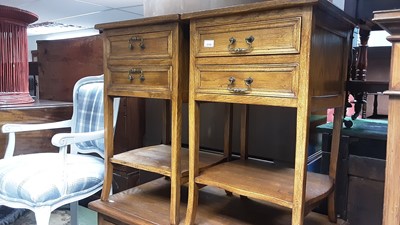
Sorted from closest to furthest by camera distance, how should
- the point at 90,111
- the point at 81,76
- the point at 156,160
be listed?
the point at 156,160
the point at 90,111
the point at 81,76

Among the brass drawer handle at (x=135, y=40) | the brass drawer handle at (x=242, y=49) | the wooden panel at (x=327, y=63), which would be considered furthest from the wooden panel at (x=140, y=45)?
the wooden panel at (x=327, y=63)

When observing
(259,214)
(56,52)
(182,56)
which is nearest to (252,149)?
(259,214)

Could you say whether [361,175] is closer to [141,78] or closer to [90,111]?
[141,78]

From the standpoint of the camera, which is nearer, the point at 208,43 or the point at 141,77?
the point at 208,43

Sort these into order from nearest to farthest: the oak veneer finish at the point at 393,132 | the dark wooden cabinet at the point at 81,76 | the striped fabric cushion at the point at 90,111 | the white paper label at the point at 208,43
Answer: the oak veneer finish at the point at 393,132 → the white paper label at the point at 208,43 → the striped fabric cushion at the point at 90,111 → the dark wooden cabinet at the point at 81,76

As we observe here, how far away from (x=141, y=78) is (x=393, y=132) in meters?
0.84

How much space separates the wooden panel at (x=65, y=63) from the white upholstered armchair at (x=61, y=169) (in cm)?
38

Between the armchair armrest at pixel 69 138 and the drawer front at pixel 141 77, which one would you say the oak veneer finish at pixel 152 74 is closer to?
the drawer front at pixel 141 77

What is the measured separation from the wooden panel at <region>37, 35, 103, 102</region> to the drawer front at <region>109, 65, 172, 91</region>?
2.63ft

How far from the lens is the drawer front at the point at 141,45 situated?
112 centimetres

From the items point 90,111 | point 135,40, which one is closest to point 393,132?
point 135,40

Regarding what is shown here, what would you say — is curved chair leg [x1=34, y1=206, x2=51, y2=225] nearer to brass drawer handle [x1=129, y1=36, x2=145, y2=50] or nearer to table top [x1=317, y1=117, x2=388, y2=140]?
brass drawer handle [x1=129, y1=36, x2=145, y2=50]

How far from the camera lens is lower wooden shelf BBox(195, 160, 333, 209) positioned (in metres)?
0.95

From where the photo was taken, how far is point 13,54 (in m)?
1.71
